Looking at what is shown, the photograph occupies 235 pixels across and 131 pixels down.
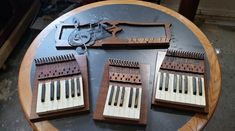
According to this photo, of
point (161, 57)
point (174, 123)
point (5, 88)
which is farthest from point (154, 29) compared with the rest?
point (5, 88)

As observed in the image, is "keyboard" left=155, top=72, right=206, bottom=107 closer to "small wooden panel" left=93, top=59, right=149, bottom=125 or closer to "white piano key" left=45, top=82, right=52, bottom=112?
"small wooden panel" left=93, top=59, right=149, bottom=125

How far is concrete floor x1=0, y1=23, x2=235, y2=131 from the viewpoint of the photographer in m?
1.69

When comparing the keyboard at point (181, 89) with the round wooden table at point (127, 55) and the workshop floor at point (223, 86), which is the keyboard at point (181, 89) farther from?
the workshop floor at point (223, 86)

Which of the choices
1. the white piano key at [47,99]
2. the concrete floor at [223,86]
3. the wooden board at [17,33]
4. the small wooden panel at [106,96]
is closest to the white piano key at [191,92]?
the small wooden panel at [106,96]

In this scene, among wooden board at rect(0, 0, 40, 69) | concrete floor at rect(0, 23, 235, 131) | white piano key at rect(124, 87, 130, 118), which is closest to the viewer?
white piano key at rect(124, 87, 130, 118)

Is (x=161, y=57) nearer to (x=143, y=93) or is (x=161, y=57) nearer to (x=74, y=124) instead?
(x=143, y=93)

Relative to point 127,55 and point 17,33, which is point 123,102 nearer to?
point 127,55

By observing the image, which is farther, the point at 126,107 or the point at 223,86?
the point at 223,86

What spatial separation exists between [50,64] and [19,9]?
1.24 m

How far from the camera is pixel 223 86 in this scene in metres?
1.89

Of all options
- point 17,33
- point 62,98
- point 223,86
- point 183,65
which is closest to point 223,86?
point 223,86

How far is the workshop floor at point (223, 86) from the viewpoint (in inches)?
66.7

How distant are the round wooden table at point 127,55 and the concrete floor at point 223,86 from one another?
66 cm

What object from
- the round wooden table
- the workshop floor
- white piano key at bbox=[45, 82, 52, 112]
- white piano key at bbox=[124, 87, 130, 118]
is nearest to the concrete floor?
the workshop floor
